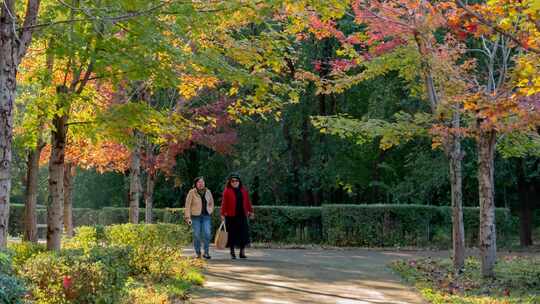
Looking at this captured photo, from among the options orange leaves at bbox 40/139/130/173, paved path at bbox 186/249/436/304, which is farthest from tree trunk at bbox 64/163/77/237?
paved path at bbox 186/249/436/304

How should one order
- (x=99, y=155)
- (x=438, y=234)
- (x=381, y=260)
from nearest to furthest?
(x=381, y=260)
(x=99, y=155)
(x=438, y=234)

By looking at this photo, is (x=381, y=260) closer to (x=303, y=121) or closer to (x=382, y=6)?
(x=382, y=6)

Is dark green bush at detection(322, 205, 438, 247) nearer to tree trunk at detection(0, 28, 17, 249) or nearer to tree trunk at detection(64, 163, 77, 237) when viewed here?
tree trunk at detection(64, 163, 77, 237)

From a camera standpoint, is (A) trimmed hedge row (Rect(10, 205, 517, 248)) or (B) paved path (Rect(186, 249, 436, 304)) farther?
(A) trimmed hedge row (Rect(10, 205, 517, 248))

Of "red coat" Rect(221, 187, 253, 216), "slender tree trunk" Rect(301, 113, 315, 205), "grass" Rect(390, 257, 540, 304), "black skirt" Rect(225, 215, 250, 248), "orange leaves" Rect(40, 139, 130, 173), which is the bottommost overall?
"grass" Rect(390, 257, 540, 304)

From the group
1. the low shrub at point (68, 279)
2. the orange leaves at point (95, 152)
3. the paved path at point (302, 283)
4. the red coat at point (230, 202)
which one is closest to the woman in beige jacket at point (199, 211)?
the red coat at point (230, 202)

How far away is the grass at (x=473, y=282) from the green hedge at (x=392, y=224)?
6.89 m

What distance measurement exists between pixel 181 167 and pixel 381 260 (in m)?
15.3

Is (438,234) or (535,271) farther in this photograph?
(438,234)

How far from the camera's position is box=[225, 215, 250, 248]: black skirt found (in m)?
16.5

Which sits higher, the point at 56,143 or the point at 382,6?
the point at 382,6

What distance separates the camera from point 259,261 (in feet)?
51.4

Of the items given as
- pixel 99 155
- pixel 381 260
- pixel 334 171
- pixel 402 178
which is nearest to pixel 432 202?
pixel 402 178

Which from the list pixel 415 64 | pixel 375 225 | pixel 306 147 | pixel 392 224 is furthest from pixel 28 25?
pixel 306 147
